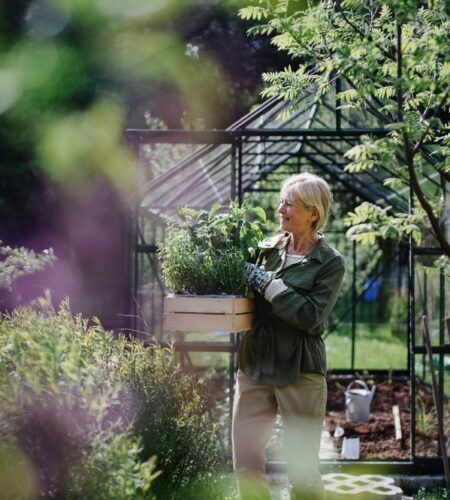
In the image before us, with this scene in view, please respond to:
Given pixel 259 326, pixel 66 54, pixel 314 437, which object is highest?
pixel 66 54

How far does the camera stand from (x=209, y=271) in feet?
12.5

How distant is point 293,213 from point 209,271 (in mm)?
496

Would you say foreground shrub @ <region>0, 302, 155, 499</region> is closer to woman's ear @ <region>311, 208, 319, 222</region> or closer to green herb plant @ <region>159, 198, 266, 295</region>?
green herb plant @ <region>159, 198, 266, 295</region>

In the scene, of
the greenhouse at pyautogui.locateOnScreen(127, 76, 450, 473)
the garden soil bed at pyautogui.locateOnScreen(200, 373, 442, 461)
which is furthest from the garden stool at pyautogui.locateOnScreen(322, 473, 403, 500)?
the garden soil bed at pyautogui.locateOnScreen(200, 373, 442, 461)

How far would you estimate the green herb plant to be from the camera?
3.80 metres

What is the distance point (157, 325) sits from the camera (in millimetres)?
6500

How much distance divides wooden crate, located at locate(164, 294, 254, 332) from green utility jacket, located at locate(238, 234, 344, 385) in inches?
5.4

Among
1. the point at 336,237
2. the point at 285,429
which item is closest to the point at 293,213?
the point at 285,429

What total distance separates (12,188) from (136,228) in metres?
5.76

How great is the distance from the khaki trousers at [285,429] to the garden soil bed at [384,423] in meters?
2.50

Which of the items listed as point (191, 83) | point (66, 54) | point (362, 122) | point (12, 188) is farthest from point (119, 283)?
point (66, 54)

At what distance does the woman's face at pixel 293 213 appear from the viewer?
3.83m

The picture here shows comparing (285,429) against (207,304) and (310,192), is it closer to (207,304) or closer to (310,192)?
(207,304)

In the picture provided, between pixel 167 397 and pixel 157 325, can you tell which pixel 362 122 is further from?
pixel 167 397
